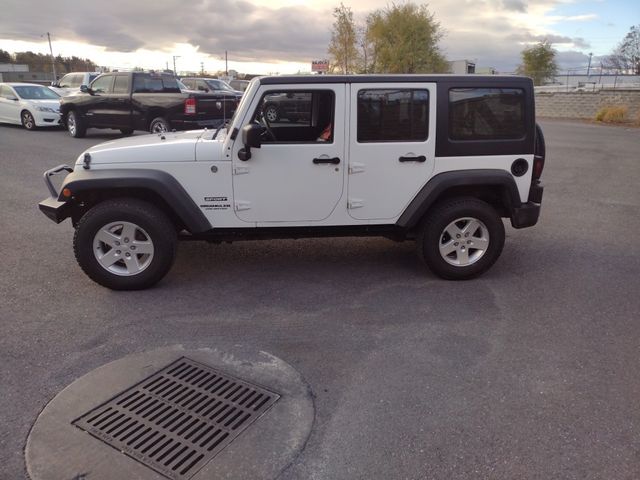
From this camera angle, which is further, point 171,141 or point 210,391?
point 171,141

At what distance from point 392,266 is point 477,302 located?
3.57 feet

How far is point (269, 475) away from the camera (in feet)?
8.21

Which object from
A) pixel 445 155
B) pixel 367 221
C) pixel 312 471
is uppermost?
pixel 445 155

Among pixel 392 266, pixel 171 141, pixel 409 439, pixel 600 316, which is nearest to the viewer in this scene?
pixel 409 439

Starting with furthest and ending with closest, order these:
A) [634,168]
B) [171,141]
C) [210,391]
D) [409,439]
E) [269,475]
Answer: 1. [634,168]
2. [171,141]
3. [210,391]
4. [409,439]
5. [269,475]

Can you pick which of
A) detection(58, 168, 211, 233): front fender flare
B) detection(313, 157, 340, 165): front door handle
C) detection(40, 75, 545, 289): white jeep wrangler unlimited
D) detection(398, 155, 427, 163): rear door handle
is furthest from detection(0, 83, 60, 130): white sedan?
detection(398, 155, 427, 163): rear door handle

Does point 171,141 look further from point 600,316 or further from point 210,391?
point 600,316

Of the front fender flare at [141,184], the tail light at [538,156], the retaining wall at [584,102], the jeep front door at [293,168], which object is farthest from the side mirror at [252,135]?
the retaining wall at [584,102]

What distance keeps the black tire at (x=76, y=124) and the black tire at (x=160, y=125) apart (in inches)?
108

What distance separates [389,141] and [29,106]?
16.3 m

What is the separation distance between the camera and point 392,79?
4551 millimetres

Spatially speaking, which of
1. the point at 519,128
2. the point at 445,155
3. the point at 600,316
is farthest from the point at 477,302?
the point at 519,128

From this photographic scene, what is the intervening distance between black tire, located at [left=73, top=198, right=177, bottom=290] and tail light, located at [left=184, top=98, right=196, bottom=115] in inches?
349

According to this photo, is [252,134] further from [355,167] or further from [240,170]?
[355,167]
